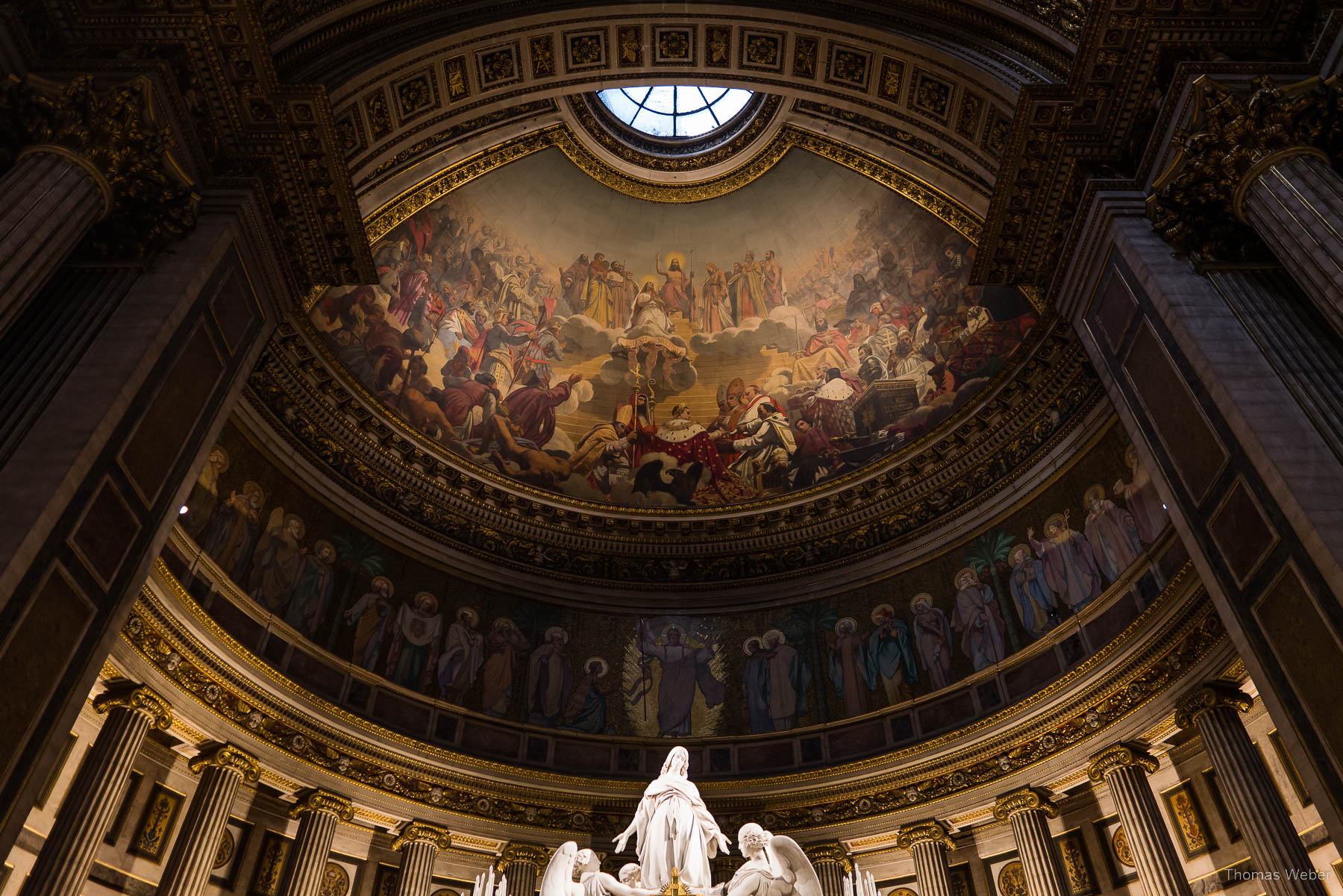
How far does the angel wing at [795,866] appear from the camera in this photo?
25.8 ft

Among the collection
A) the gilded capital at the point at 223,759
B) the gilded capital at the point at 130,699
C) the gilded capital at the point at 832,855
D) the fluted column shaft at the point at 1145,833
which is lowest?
the fluted column shaft at the point at 1145,833

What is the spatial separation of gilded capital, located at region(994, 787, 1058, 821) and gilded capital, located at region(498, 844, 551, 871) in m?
7.09

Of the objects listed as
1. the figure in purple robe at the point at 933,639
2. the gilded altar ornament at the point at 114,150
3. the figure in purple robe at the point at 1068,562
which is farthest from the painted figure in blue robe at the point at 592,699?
the gilded altar ornament at the point at 114,150

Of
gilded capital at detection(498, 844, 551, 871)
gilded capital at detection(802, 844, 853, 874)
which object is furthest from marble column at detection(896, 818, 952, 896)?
gilded capital at detection(498, 844, 551, 871)

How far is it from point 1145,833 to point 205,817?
12.3 m

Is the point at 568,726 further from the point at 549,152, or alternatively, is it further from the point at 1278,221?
the point at 1278,221

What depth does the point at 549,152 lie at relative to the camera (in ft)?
65.2

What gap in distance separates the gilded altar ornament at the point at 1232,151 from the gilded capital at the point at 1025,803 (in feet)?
27.1

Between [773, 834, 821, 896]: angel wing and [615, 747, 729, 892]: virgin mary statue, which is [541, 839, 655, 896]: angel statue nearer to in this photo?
[615, 747, 729, 892]: virgin mary statue

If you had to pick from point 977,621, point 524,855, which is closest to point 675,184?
point 977,621

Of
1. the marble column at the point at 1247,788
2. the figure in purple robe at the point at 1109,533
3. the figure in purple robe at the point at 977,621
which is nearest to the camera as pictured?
the marble column at the point at 1247,788

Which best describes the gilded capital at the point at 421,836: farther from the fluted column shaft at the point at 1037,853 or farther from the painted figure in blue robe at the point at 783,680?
the fluted column shaft at the point at 1037,853

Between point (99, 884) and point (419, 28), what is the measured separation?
11571 mm

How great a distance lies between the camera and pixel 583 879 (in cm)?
804
